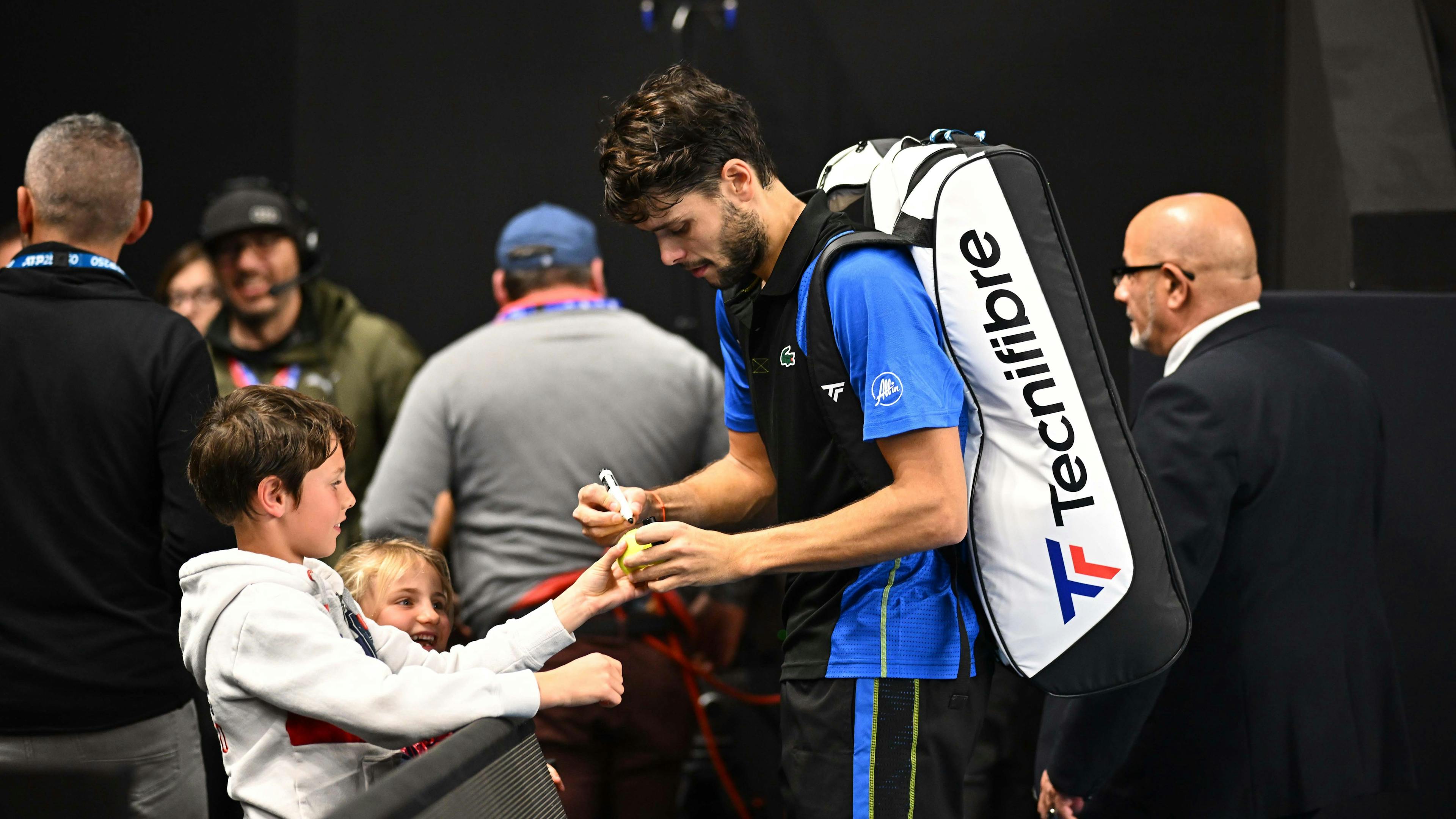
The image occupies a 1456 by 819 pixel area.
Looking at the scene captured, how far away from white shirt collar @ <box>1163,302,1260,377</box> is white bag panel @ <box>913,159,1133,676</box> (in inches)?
35.2

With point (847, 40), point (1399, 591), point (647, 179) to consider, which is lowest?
point (1399, 591)

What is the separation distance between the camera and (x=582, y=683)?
1.68 metres

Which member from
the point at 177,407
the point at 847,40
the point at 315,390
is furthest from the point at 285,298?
the point at 847,40

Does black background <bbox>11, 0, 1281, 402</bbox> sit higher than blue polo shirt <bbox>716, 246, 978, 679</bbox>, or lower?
higher

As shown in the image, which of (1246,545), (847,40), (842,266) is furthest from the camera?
(847,40)

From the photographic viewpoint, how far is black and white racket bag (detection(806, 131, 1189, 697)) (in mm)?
1804

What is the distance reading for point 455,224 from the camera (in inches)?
186

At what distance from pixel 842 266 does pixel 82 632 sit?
57.5 inches

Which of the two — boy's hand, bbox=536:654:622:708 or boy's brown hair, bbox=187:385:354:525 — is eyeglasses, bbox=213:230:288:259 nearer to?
boy's brown hair, bbox=187:385:354:525

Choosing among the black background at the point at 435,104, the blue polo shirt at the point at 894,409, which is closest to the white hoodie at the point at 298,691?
the blue polo shirt at the point at 894,409

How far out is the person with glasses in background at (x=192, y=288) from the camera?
3.94 metres

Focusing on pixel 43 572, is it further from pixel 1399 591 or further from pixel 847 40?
pixel 847 40

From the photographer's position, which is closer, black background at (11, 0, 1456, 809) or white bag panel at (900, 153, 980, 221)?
white bag panel at (900, 153, 980, 221)

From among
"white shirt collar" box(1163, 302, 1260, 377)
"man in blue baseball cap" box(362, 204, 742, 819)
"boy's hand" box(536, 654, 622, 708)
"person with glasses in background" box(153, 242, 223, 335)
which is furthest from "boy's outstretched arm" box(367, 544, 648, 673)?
"person with glasses in background" box(153, 242, 223, 335)
